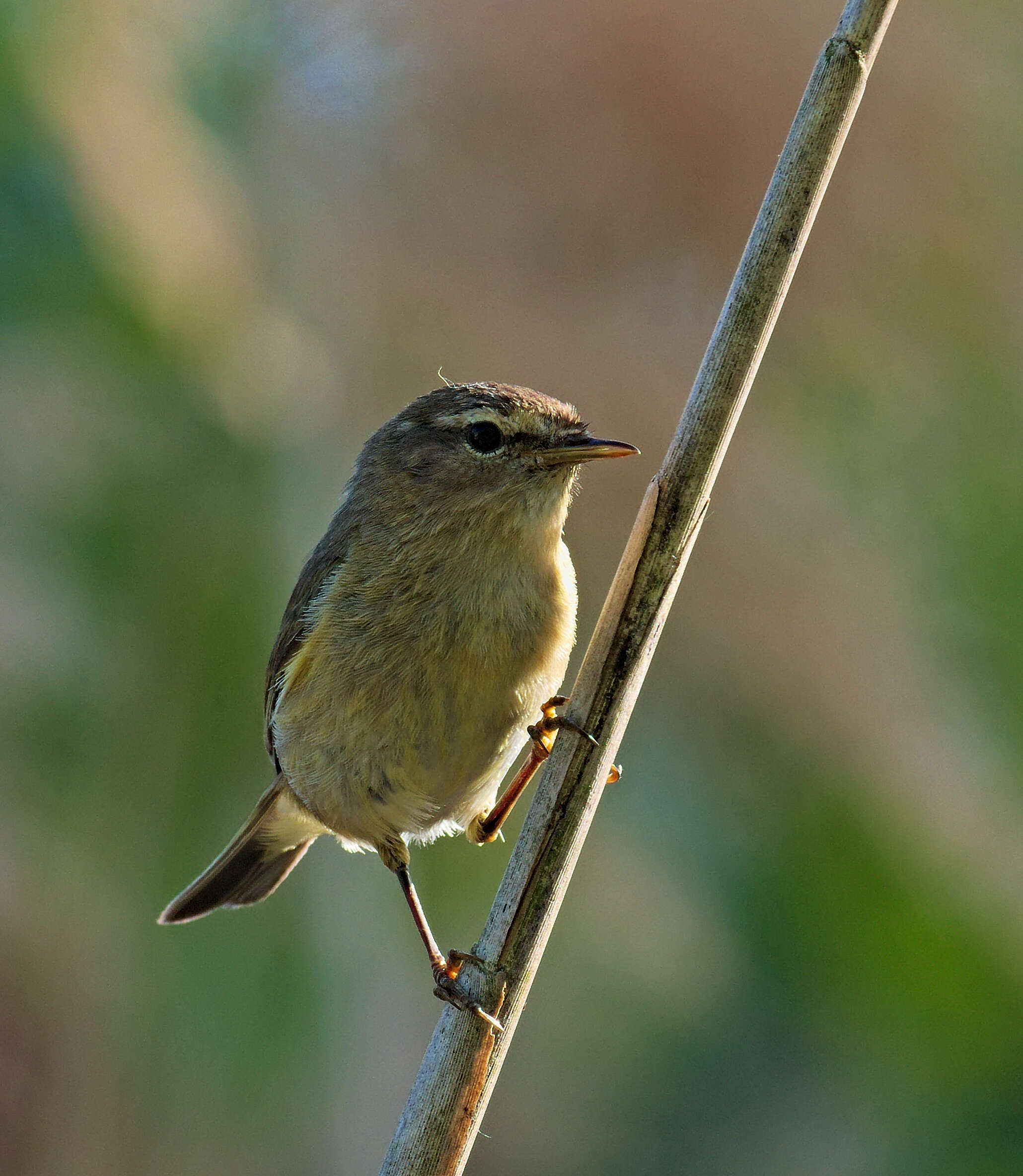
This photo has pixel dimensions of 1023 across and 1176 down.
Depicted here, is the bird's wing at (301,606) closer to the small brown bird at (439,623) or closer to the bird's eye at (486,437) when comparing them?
the small brown bird at (439,623)

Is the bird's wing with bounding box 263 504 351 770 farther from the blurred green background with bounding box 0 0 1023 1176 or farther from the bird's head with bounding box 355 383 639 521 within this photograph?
the blurred green background with bounding box 0 0 1023 1176

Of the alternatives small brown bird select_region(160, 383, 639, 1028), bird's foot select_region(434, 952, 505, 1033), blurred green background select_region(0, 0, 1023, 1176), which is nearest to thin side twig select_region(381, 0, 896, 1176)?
bird's foot select_region(434, 952, 505, 1033)

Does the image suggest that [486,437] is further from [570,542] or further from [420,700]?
[570,542]

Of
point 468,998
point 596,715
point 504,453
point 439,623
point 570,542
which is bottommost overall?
point 468,998

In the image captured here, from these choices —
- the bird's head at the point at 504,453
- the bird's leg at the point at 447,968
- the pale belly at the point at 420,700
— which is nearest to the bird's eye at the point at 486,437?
the bird's head at the point at 504,453

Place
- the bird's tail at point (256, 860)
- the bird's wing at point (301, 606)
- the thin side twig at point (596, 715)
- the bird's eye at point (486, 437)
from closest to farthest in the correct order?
1. the thin side twig at point (596, 715)
2. the bird's eye at point (486, 437)
3. the bird's wing at point (301, 606)
4. the bird's tail at point (256, 860)

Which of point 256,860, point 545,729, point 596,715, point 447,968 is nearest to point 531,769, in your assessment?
point 545,729
